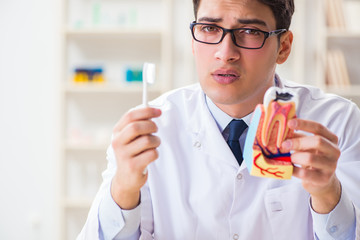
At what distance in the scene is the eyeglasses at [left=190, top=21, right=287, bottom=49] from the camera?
126 cm

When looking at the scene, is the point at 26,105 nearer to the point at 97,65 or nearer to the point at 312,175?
the point at 97,65

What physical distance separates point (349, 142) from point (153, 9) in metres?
2.49

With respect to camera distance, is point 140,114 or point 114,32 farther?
point 114,32

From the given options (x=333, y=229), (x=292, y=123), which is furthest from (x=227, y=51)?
(x=333, y=229)

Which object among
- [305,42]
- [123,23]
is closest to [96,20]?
[123,23]

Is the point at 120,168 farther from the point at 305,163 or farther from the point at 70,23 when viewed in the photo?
the point at 70,23

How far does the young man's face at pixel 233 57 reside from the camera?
125 centimetres

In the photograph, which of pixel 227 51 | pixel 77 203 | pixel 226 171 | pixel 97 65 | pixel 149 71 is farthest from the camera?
pixel 97 65

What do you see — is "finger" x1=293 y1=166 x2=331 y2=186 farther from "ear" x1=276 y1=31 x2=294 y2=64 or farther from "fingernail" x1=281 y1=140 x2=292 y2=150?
"ear" x1=276 y1=31 x2=294 y2=64

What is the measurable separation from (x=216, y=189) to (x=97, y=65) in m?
2.45

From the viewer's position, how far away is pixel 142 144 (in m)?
1.03

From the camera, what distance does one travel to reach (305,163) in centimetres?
97

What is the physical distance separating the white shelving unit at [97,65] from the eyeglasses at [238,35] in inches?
82.4

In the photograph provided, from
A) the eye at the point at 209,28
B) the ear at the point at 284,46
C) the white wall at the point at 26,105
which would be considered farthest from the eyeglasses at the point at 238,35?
the white wall at the point at 26,105
